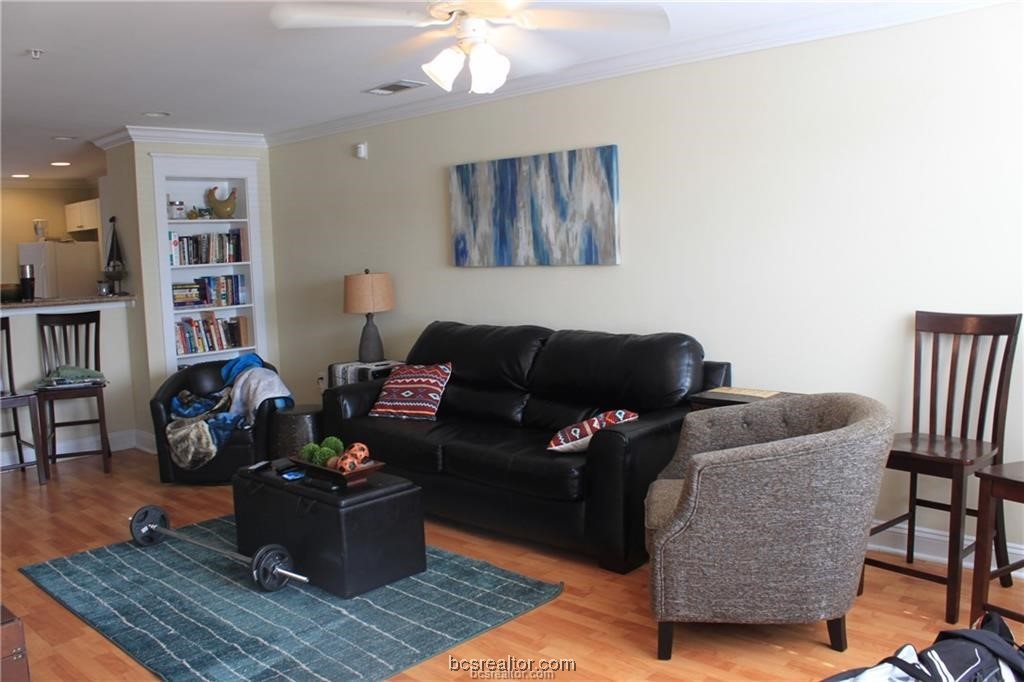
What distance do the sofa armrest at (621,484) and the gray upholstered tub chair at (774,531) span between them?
0.65 m

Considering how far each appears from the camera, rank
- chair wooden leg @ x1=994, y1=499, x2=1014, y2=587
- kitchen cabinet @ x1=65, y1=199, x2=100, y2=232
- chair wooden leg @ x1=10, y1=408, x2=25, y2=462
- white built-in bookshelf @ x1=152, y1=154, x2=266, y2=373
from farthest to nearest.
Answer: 1. kitchen cabinet @ x1=65, y1=199, x2=100, y2=232
2. white built-in bookshelf @ x1=152, y1=154, x2=266, y2=373
3. chair wooden leg @ x1=10, y1=408, x2=25, y2=462
4. chair wooden leg @ x1=994, y1=499, x2=1014, y2=587

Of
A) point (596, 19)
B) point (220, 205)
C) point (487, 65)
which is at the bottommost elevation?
point (220, 205)

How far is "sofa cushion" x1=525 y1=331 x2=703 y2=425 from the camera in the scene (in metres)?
3.85

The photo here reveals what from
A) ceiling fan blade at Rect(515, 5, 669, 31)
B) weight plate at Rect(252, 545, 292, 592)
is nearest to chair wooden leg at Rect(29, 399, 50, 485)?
weight plate at Rect(252, 545, 292, 592)

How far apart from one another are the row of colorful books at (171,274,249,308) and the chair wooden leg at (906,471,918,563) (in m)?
4.99

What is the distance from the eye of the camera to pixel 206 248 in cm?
636

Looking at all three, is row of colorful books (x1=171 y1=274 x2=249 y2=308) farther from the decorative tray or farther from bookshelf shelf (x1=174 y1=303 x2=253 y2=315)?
the decorative tray

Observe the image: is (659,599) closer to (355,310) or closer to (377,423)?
(377,423)

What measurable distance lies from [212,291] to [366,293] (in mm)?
1748

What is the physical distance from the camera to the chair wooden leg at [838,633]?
274 cm

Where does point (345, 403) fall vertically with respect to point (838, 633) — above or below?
above

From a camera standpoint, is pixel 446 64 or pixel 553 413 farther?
pixel 553 413

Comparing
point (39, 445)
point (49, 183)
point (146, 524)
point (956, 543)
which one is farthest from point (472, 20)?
point (49, 183)

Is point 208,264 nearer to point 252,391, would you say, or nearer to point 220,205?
point 220,205
